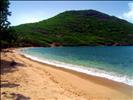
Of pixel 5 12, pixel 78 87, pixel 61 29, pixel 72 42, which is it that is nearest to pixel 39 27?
pixel 61 29

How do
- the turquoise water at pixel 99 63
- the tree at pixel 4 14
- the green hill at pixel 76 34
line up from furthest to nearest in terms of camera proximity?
the green hill at pixel 76 34, the tree at pixel 4 14, the turquoise water at pixel 99 63

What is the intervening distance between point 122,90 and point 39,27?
167558 millimetres

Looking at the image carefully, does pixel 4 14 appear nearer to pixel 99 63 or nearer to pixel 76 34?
A: pixel 99 63

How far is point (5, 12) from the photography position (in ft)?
Answer: 113

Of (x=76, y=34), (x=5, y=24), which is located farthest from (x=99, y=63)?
(x=76, y=34)

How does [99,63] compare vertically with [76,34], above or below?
below

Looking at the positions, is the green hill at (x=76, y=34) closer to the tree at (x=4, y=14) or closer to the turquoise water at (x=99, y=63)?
the turquoise water at (x=99, y=63)

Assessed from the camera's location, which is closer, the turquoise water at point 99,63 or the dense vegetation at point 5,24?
the turquoise water at point 99,63

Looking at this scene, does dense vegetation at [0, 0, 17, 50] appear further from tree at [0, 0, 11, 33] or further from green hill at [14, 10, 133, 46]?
green hill at [14, 10, 133, 46]

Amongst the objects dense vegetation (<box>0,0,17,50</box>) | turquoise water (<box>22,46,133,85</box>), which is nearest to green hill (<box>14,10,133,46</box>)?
turquoise water (<box>22,46,133,85</box>)

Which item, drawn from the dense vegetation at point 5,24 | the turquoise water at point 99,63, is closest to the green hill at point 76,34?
the turquoise water at point 99,63

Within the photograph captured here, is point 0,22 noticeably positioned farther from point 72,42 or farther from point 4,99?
point 72,42

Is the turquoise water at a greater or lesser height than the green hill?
lesser

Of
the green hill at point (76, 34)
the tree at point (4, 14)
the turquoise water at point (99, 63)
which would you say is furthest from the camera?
the green hill at point (76, 34)
